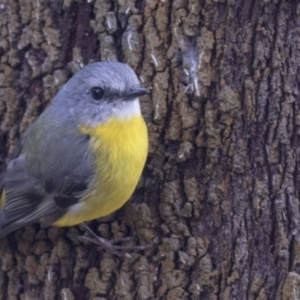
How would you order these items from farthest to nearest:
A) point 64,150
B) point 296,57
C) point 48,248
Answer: point 48,248
point 64,150
point 296,57

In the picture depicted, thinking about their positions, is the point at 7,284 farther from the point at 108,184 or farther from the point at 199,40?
the point at 199,40

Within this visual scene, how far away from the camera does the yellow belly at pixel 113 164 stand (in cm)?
315

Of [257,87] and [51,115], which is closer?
[257,87]

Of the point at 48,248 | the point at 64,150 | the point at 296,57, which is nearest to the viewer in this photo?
the point at 296,57

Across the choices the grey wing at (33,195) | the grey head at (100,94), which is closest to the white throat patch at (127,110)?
the grey head at (100,94)

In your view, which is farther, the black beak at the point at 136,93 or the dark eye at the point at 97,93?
the dark eye at the point at 97,93

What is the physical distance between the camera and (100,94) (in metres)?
3.23

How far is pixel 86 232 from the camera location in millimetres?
3480

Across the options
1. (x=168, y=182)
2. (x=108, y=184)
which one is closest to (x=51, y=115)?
(x=108, y=184)

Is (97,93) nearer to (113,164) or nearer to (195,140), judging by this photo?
(113,164)

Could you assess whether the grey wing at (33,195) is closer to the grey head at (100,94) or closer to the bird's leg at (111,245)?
the bird's leg at (111,245)

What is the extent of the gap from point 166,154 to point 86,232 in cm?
68

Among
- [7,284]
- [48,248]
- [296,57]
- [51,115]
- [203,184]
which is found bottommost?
[7,284]

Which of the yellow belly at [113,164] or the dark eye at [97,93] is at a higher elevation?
the dark eye at [97,93]
